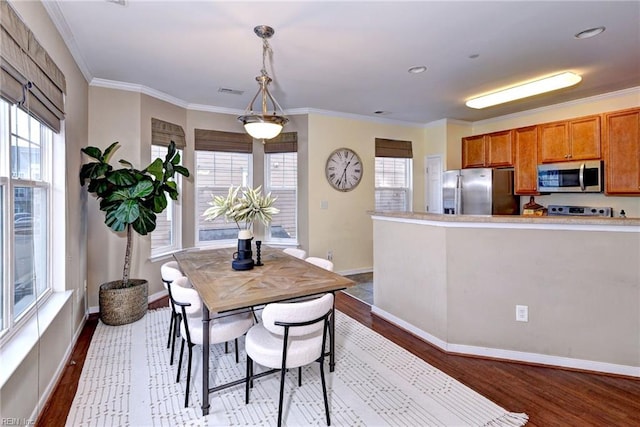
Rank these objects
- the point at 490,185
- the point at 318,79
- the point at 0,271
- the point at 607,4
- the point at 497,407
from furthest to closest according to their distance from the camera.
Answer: the point at 490,185
the point at 318,79
the point at 607,4
the point at 497,407
the point at 0,271

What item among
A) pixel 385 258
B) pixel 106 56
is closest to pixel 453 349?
pixel 385 258

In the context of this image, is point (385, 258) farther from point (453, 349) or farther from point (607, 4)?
point (607, 4)

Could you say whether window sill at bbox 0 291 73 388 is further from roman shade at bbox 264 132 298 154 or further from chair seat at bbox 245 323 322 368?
roman shade at bbox 264 132 298 154

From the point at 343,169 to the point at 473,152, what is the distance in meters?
2.29

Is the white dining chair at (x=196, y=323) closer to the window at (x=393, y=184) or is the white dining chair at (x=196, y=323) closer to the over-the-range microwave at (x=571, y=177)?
the window at (x=393, y=184)

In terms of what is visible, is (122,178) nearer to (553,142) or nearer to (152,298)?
(152,298)

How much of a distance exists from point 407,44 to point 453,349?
8.90 ft

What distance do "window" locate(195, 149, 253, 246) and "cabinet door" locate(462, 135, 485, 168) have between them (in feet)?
12.2

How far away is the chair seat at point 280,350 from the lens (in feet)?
6.15

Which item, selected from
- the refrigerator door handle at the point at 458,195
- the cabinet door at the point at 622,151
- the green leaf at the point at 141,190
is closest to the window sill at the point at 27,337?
the green leaf at the point at 141,190

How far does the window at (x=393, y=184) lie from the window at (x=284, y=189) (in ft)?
5.03

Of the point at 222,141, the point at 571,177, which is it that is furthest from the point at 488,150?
the point at 222,141

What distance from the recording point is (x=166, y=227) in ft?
14.6

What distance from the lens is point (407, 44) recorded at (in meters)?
2.87
